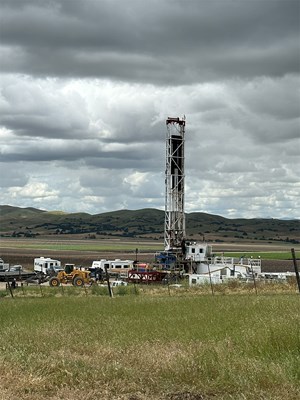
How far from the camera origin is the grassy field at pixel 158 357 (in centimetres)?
1000

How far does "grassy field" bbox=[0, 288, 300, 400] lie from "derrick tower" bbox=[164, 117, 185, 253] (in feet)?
156

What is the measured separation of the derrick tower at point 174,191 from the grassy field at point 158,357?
47434 mm

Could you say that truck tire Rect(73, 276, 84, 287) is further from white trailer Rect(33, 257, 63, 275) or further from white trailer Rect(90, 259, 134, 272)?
white trailer Rect(33, 257, 63, 275)

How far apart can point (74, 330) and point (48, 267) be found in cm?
5529

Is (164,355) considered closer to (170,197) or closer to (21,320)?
(21,320)

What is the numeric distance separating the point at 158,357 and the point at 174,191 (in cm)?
5549

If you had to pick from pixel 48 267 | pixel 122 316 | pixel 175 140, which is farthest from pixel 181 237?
pixel 122 316

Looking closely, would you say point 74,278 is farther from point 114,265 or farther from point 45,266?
point 45,266

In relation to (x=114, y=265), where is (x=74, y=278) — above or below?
below

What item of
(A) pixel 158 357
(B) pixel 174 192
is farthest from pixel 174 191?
(A) pixel 158 357

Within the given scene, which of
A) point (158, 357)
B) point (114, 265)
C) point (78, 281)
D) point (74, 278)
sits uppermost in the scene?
point (158, 357)

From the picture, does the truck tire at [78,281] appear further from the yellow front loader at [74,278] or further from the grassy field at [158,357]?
the grassy field at [158,357]

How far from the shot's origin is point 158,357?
12289mm

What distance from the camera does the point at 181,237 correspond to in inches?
2645
